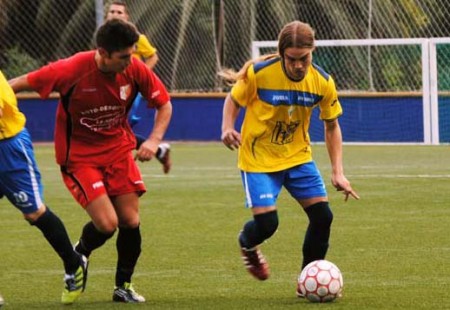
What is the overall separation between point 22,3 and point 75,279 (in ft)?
61.6

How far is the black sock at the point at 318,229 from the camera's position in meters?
7.24

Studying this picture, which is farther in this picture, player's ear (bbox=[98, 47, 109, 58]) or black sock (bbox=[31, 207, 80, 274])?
black sock (bbox=[31, 207, 80, 274])

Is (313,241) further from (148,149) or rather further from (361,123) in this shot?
(361,123)

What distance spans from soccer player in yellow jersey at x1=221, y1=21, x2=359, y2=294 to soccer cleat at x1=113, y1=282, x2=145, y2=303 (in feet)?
2.36

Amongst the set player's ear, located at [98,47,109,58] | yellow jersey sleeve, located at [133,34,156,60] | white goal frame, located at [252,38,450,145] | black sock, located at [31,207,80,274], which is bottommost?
white goal frame, located at [252,38,450,145]

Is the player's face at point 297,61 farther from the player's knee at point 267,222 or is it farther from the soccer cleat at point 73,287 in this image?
the soccer cleat at point 73,287

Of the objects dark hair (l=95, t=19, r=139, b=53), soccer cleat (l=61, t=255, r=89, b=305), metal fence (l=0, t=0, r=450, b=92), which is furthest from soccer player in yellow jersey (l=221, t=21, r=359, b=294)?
metal fence (l=0, t=0, r=450, b=92)

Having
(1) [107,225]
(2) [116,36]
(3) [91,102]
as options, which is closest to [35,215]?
(1) [107,225]

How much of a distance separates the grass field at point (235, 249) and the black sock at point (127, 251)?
21 centimetres

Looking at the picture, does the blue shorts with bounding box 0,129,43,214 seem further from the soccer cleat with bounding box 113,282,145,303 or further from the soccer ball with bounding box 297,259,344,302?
the soccer ball with bounding box 297,259,344,302

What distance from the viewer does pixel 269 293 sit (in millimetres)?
7375

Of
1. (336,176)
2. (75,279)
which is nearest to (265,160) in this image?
(336,176)

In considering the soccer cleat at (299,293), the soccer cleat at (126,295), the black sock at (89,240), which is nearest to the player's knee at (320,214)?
the soccer cleat at (299,293)

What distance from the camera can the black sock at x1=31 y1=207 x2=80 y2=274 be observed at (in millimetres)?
7008
